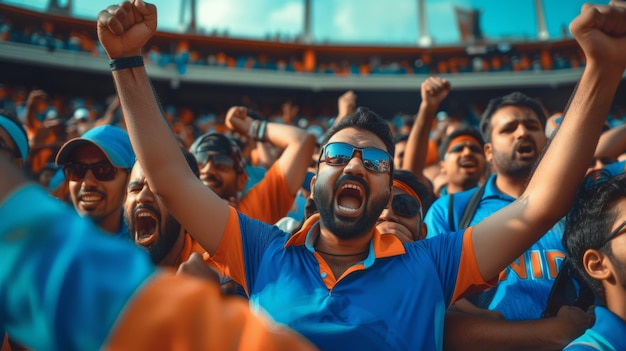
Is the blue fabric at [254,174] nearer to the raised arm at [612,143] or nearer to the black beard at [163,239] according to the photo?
the black beard at [163,239]

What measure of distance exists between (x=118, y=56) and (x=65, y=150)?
1.27 meters

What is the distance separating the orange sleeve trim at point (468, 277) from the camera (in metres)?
1.76

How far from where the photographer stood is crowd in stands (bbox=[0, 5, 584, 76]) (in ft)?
74.8

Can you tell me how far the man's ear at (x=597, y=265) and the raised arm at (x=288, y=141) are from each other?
1833 millimetres

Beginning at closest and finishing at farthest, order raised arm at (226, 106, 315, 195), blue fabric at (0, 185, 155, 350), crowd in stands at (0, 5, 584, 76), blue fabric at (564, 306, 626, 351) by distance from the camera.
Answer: blue fabric at (0, 185, 155, 350)
blue fabric at (564, 306, 626, 351)
raised arm at (226, 106, 315, 195)
crowd in stands at (0, 5, 584, 76)

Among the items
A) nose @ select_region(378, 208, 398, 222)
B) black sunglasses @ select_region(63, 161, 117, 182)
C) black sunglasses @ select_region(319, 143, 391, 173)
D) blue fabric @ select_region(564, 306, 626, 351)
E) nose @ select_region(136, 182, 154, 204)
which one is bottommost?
blue fabric @ select_region(564, 306, 626, 351)

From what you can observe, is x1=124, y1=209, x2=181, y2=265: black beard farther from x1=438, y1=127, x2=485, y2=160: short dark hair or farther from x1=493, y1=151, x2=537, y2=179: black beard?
x1=438, y1=127, x2=485, y2=160: short dark hair

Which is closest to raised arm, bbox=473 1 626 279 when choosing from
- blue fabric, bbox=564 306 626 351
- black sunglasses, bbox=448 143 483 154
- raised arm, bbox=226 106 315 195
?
blue fabric, bbox=564 306 626 351

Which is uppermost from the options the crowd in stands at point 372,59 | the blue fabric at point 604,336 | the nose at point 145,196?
the crowd in stands at point 372,59

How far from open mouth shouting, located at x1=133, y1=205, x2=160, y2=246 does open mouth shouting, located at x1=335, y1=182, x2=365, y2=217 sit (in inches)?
42.4

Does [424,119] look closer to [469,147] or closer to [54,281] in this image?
[469,147]

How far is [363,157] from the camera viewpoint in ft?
6.69

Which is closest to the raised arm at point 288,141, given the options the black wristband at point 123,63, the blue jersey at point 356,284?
the blue jersey at point 356,284

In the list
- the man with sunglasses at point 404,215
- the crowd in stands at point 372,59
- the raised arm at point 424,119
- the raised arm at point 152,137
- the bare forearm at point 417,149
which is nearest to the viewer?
the raised arm at point 152,137
